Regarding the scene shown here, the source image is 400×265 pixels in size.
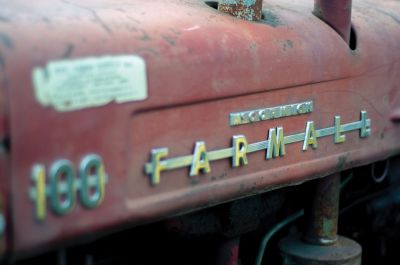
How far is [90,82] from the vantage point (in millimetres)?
1400

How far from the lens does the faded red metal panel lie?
1.34m

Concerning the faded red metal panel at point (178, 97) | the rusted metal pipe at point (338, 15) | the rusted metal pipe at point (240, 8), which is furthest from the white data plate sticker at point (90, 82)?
the rusted metal pipe at point (338, 15)

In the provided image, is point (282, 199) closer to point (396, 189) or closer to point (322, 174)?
point (322, 174)

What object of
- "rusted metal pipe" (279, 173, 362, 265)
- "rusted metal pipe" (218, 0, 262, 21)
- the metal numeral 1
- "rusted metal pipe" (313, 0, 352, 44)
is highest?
"rusted metal pipe" (218, 0, 262, 21)

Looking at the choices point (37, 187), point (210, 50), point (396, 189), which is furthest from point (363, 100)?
point (37, 187)

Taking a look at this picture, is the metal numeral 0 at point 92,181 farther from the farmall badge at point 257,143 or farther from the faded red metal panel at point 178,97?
the farmall badge at point 257,143

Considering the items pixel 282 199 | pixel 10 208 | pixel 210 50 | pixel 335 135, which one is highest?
pixel 210 50

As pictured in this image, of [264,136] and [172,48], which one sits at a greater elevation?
[172,48]

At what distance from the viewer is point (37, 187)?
1.32 metres

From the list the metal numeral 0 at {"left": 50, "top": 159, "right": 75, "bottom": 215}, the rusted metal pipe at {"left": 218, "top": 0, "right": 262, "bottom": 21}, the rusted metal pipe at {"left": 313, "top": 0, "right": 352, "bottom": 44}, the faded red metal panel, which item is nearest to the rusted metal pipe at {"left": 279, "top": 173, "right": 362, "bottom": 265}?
the faded red metal panel

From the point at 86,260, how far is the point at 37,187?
1.30ft

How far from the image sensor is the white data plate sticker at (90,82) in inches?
52.7

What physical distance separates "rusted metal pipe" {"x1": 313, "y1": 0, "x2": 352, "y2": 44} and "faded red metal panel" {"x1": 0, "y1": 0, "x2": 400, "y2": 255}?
1.3 inches

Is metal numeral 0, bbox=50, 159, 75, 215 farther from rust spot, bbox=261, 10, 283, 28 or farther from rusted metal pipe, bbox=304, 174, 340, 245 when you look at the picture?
rusted metal pipe, bbox=304, 174, 340, 245
